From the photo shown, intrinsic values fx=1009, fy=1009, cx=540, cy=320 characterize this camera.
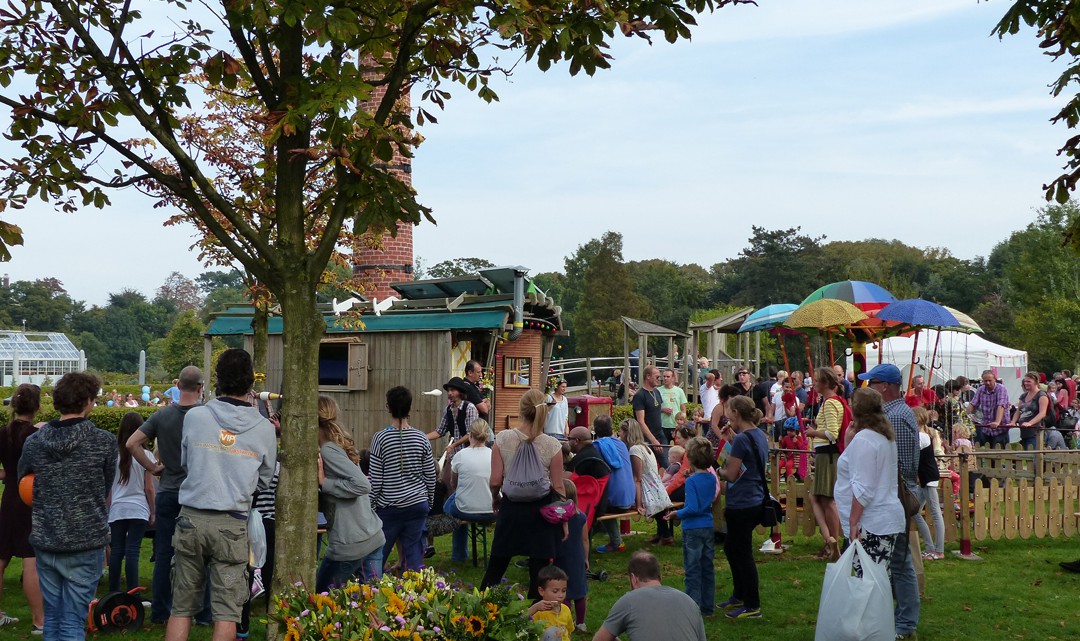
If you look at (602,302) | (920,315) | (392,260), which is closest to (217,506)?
(920,315)

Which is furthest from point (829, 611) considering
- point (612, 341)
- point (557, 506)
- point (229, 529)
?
point (612, 341)

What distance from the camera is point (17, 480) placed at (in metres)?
6.66

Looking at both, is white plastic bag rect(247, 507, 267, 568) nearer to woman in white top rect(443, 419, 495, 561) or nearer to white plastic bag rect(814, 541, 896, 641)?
woman in white top rect(443, 419, 495, 561)

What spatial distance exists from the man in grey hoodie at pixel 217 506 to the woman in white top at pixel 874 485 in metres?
3.86

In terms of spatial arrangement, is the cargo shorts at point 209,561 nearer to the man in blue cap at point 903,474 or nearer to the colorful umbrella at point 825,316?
the man in blue cap at point 903,474

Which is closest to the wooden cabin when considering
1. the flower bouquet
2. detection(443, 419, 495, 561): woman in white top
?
detection(443, 419, 495, 561): woman in white top

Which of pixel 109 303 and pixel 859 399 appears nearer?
pixel 859 399

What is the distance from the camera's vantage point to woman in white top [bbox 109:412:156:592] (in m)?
7.94

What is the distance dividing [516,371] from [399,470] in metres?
10.8

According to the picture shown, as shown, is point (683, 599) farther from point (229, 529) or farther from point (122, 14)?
point (122, 14)

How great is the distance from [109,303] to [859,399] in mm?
133341

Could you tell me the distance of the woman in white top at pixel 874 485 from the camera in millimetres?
6668

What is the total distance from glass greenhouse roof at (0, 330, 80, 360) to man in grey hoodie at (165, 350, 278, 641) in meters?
70.4

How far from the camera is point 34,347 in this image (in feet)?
230
